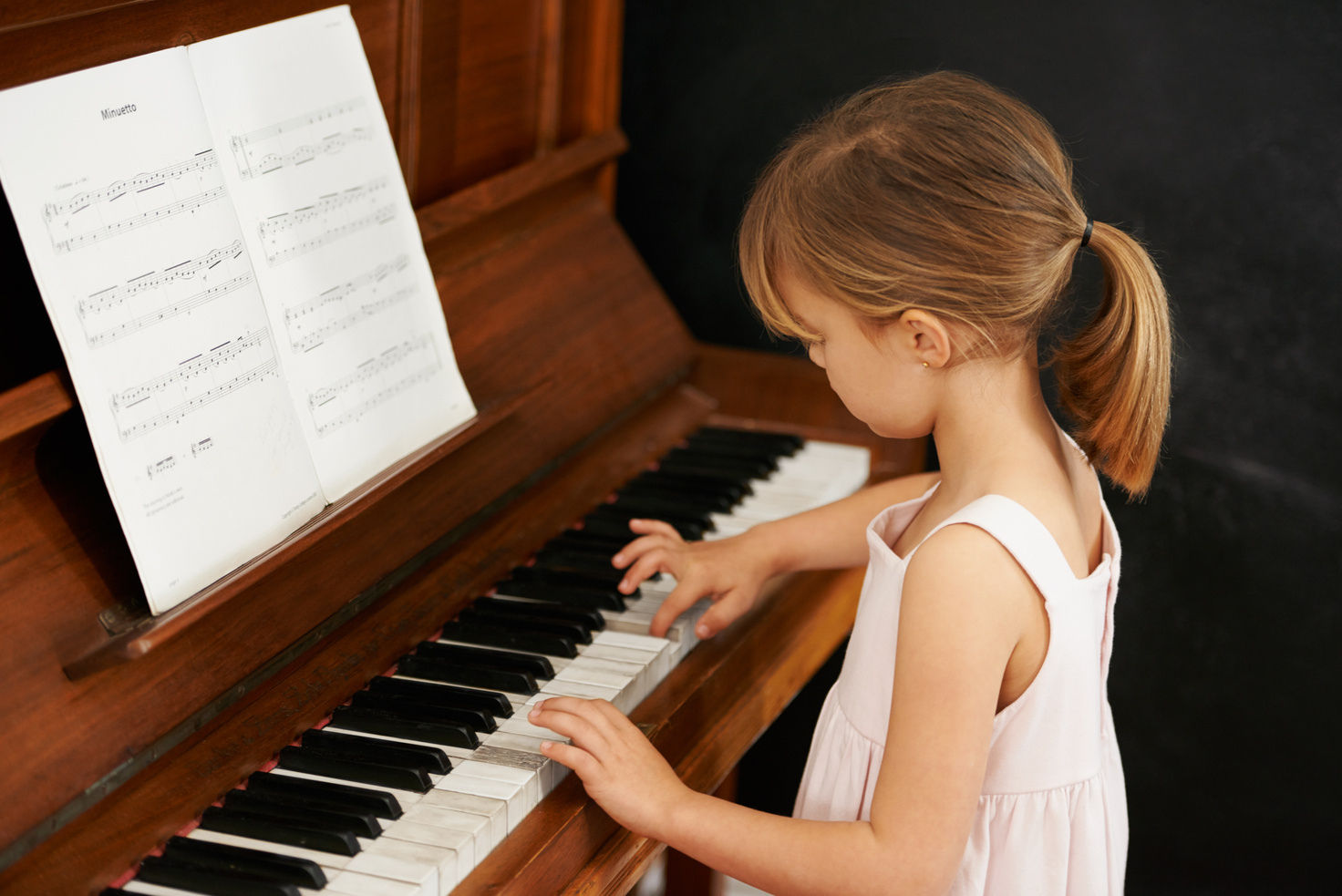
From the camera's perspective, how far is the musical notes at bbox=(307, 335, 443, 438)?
1.27 m

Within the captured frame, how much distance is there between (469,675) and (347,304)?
0.43 metres

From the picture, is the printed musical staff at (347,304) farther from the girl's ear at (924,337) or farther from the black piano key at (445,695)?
the girl's ear at (924,337)

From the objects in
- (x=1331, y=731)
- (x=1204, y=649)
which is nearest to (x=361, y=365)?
(x=1204, y=649)

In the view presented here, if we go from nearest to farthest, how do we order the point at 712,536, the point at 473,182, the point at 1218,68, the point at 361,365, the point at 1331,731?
the point at 361,365, the point at 712,536, the point at 473,182, the point at 1218,68, the point at 1331,731

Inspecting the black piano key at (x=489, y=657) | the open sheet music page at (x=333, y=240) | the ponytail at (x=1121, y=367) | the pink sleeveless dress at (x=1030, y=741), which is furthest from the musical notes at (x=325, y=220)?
the ponytail at (x=1121, y=367)

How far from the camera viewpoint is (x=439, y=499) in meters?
1.45

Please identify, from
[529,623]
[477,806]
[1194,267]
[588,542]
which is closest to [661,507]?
[588,542]

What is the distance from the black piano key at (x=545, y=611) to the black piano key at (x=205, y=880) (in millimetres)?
487

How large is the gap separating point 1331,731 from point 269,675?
1.94m

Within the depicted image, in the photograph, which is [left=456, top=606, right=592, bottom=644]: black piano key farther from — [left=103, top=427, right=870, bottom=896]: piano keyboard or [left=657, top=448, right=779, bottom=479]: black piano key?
[left=657, top=448, right=779, bottom=479]: black piano key

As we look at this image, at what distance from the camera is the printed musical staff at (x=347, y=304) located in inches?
49.1

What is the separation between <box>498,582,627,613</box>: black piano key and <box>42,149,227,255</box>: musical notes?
57 centimetres

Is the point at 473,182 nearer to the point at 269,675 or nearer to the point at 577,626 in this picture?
the point at 577,626

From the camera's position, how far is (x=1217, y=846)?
7.59ft
